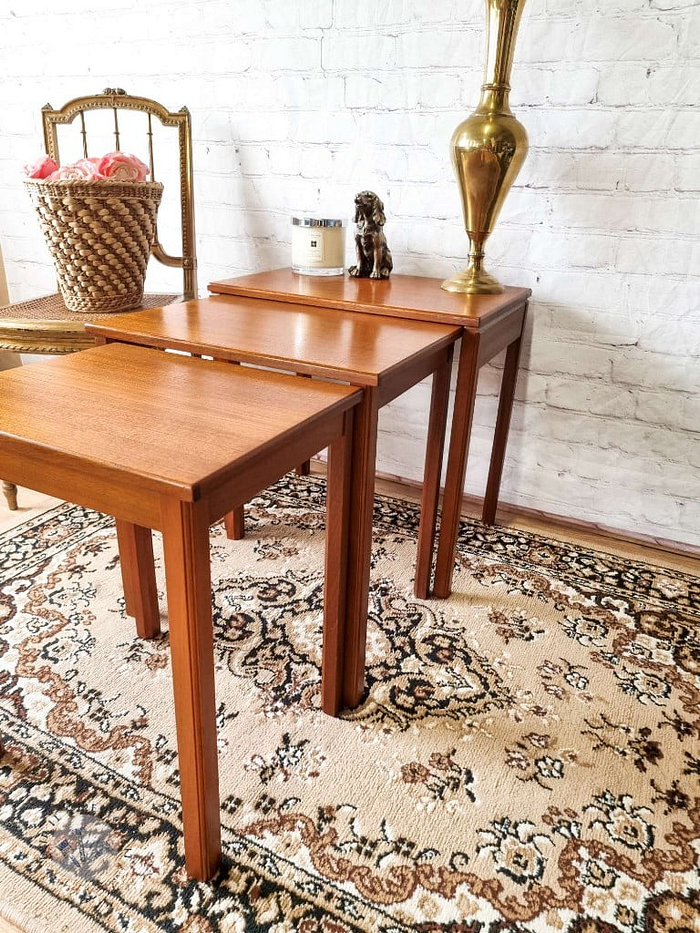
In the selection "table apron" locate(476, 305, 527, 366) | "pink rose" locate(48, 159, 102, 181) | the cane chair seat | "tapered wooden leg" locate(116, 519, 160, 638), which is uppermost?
"pink rose" locate(48, 159, 102, 181)

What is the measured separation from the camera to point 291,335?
1071 millimetres

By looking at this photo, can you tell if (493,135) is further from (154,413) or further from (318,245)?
(154,413)

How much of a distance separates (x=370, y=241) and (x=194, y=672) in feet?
3.35

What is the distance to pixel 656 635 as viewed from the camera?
1.26 m

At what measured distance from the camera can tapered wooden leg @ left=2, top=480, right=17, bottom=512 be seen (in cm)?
159

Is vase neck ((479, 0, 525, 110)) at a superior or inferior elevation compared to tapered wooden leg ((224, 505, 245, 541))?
superior

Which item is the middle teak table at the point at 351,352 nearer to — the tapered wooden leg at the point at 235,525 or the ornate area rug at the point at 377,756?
the ornate area rug at the point at 377,756

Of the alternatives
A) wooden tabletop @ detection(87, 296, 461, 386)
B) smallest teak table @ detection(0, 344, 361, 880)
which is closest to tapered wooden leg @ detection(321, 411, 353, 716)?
smallest teak table @ detection(0, 344, 361, 880)

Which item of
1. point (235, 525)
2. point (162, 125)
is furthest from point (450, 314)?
point (162, 125)

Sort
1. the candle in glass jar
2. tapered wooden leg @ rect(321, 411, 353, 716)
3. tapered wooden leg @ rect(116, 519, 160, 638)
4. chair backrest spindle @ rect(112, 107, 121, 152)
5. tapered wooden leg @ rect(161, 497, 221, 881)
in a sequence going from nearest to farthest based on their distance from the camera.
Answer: tapered wooden leg @ rect(161, 497, 221, 881)
tapered wooden leg @ rect(321, 411, 353, 716)
tapered wooden leg @ rect(116, 519, 160, 638)
the candle in glass jar
chair backrest spindle @ rect(112, 107, 121, 152)

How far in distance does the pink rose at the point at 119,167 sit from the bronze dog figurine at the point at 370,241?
1.48ft

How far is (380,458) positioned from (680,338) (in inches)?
30.5

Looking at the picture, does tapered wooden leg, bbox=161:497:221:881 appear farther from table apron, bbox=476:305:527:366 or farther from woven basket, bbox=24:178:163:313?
woven basket, bbox=24:178:163:313

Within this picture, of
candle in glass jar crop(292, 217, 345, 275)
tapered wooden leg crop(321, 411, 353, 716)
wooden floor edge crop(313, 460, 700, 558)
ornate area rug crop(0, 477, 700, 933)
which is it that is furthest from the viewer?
wooden floor edge crop(313, 460, 700, 558)
